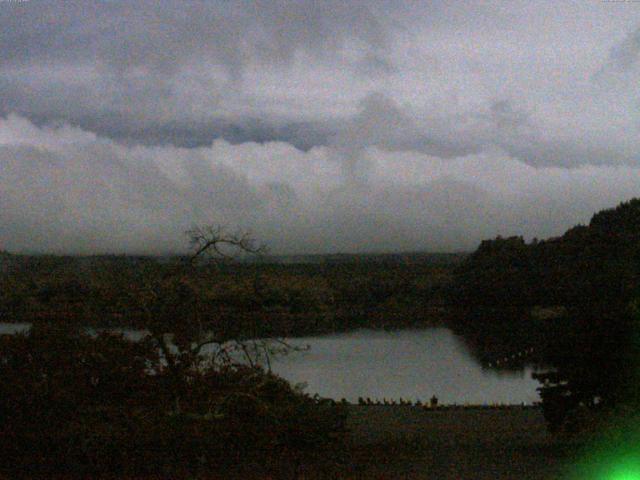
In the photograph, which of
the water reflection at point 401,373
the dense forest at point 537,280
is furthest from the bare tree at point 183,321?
the dense forest at point 537,280

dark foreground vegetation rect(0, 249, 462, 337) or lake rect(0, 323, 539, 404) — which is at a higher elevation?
dark foreground vegetation rect(0, 249, 462, 337)

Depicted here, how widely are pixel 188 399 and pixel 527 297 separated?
193 feet

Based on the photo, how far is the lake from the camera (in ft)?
116

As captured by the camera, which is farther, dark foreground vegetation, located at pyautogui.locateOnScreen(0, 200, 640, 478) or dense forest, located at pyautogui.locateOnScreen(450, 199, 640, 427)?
dense forest, located at pyautogui.locateOnScreen(450, 199, 640, 427)

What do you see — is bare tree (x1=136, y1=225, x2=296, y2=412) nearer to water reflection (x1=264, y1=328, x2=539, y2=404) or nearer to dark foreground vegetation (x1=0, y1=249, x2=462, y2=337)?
dark foreground vegetation (x1=0, y1=249, x2=462, y2=337)

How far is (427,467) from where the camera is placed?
585 inches

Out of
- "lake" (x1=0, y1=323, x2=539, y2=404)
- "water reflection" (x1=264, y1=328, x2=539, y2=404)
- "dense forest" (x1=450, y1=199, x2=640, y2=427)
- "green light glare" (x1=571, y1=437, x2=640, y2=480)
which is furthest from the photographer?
"dense forest" (x1=450, y1=199, x2=640, y2=427)

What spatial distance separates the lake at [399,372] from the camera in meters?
35.3

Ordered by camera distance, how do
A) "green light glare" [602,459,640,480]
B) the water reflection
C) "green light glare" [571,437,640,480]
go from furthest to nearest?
1. the water reflection
2. "green light glare" [571,437,640,480]
3. "green light glare" [602,459,640,480]

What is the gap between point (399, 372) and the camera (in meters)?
43.5

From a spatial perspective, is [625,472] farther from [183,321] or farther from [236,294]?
[236,294]

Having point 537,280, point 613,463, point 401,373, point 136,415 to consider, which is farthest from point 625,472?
point 537,280

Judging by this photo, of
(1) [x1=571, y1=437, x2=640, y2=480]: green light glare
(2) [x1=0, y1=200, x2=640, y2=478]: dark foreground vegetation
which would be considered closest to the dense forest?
(2) [x1=0, y1=200, x2=640, y2=478]: dark foreground vegetation

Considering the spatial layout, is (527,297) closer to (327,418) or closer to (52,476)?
(327,418)
